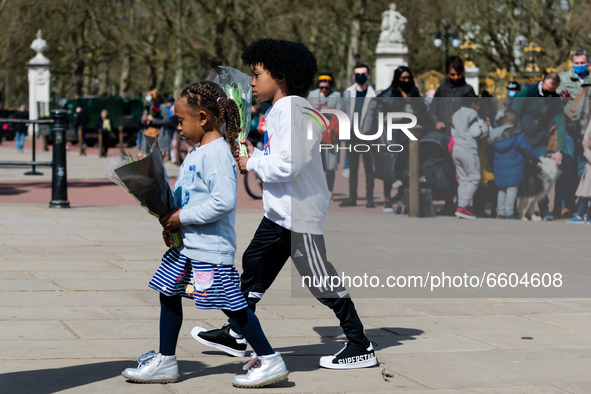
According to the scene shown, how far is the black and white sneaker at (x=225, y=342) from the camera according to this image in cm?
440

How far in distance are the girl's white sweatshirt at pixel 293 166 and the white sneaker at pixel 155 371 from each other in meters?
0.83

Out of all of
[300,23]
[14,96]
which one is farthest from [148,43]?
[14,96]

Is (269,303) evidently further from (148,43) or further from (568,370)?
(148,43)

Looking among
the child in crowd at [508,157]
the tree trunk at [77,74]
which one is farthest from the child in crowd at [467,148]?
the tree trunk at [77,74]

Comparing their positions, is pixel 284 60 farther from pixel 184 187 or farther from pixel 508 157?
pixel 508 157

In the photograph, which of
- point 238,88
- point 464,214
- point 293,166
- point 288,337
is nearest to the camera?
point 293,166

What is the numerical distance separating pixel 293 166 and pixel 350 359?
0.97m

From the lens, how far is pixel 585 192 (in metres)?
10.1

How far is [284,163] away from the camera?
393cm

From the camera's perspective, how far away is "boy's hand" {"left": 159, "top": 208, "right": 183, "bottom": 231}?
3770 mm

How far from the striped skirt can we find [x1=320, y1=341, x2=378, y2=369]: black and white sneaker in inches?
23.6

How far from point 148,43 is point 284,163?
35.0m

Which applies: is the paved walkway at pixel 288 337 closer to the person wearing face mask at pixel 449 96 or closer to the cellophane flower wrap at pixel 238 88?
the cellophane flower wrap at pixel 238 88

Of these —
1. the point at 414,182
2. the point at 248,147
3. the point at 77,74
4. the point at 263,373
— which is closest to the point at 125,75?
the point at 77,74
